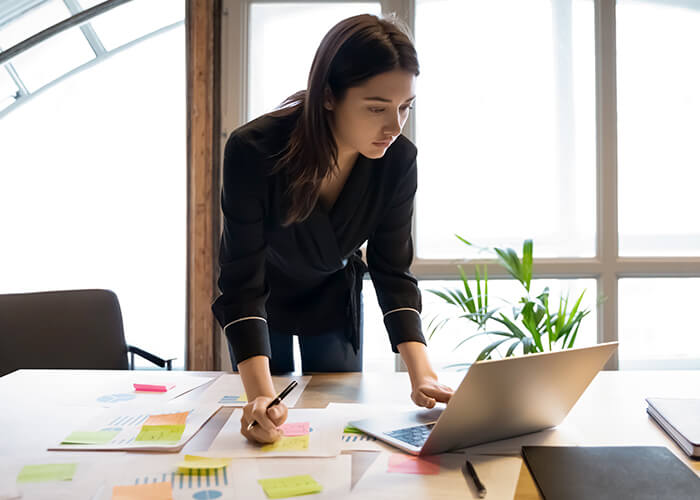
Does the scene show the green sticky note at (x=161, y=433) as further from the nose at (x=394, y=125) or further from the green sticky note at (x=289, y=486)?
the nose at (x=394, y=125)

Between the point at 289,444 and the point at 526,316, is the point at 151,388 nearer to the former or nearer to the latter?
the point at 289,444

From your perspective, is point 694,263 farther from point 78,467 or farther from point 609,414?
point 78,467

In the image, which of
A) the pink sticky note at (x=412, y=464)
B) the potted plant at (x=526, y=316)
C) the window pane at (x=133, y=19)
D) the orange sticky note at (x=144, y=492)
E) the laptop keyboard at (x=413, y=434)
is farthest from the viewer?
the window pane at (x=133, y=19)

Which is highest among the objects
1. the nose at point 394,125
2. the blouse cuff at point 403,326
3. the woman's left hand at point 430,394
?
the nose at point 394,125

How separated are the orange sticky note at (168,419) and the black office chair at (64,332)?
35.3 inches

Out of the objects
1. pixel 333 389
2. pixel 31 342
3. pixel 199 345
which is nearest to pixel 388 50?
pixel 333 389

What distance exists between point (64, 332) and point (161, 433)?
1.25m

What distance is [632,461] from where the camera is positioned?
3.07ft

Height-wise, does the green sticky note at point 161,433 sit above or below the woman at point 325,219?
below

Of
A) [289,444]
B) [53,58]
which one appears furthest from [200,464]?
[53,58]

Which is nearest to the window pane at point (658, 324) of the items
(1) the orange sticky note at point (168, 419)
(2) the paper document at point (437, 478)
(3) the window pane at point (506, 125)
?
(3) the window pane at point (506, 125)

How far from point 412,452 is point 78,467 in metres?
0.51

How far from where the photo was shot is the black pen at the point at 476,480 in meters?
0.83

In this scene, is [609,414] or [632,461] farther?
[609,414]
